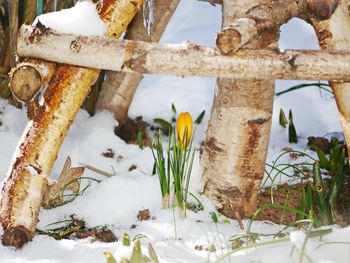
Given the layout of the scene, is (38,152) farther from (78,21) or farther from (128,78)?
(128,78)

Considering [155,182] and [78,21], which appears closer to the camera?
[78,21]

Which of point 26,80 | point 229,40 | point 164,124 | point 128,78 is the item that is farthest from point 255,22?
point 164,124

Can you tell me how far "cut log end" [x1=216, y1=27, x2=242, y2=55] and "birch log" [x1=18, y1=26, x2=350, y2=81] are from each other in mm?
26

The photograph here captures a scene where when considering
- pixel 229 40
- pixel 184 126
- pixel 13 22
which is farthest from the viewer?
pixel 13 22

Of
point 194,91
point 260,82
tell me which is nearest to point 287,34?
point 194,91

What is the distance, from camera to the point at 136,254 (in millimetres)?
1454

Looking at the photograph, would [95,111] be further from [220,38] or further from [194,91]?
[220,38]

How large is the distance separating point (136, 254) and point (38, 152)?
591 millimetres

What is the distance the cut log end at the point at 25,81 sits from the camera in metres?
1.86

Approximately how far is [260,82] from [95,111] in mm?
1113

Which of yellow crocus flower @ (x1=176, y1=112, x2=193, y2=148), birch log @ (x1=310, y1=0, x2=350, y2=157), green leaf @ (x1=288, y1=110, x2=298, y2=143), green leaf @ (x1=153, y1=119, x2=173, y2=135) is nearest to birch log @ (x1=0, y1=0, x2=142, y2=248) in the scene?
yellow crocus flower @ (x1=176, y1=112, x2=193, y2=148)

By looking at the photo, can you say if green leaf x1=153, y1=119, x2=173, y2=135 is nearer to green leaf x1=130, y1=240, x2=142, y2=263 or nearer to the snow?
the snow

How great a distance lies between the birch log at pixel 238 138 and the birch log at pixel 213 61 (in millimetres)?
256

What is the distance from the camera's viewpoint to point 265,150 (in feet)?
6.98
